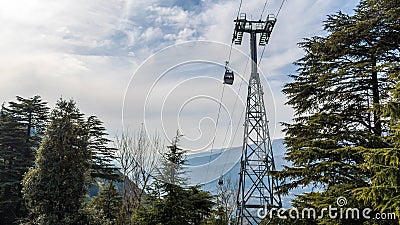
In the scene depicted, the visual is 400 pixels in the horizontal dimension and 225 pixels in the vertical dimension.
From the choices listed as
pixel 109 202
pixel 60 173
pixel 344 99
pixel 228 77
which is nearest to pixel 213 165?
pixel 228 77

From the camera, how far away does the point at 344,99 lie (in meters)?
8.42

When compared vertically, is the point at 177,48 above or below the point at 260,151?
above

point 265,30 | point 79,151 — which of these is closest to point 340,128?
point 265,30

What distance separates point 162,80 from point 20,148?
624 inches

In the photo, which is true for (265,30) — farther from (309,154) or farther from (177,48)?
(309,154)

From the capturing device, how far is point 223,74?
12.4 meters

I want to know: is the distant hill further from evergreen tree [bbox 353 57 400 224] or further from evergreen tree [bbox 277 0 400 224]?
evergreen tree [bbox 353 57 400 224]

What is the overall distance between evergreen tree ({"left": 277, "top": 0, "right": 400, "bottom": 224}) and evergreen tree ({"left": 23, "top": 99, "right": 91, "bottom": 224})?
7478 millimetres

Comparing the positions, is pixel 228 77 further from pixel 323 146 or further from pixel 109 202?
pixel 109 202

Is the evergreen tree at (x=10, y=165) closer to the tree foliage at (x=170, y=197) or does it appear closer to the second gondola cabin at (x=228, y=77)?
the tree foliage at (x=170, y=197)

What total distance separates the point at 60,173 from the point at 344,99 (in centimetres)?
956

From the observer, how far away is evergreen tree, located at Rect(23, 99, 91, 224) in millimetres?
11867

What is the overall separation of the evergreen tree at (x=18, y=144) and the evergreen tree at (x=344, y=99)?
53.7 feet

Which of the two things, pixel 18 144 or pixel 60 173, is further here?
pixel 18 144
